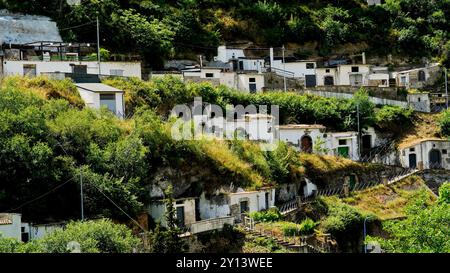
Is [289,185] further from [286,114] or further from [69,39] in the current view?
[69,39]

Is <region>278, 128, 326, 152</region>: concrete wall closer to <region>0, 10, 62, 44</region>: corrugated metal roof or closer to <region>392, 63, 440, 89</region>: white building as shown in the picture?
<region>392, 63, 440, 89</region>: white building

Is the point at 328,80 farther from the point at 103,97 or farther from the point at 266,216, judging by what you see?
the point at 266,216

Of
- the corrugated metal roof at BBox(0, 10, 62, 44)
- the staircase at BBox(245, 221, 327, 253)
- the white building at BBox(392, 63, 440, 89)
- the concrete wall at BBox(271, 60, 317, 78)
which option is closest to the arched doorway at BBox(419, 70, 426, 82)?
the white building at BBox(392, 63, 440, 89)

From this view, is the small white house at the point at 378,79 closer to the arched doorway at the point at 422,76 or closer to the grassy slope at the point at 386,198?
the arched doorway at the point at 422,76

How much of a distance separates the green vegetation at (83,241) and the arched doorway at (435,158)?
79.4ft

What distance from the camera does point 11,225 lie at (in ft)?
74.6

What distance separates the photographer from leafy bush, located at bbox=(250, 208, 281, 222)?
Answer: 101 feet

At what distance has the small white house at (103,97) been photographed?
33688 millimetres

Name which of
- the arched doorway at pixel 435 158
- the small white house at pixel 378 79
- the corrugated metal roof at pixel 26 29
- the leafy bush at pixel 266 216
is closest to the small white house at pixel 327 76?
the small white house at pixel 378 79

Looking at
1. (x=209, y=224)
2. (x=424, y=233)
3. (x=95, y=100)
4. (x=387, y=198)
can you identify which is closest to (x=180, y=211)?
(x=209, y=224)

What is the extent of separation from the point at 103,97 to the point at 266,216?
909cm
